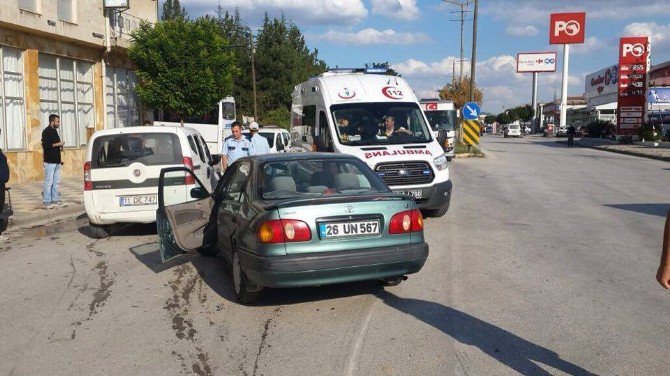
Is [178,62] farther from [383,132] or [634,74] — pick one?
[634,74]

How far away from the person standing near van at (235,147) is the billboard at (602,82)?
49648 mm

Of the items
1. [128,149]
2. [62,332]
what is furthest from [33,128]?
[62,332]

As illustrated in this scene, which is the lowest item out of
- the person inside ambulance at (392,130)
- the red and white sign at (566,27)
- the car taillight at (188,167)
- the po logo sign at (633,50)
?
the car taillight at (188,167)

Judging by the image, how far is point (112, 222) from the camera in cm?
981

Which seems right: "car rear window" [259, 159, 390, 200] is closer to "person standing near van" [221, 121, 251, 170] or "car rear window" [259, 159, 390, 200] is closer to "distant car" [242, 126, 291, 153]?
"person standing near van" [221, 121, 251, 170]

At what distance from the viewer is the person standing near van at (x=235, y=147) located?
42.1 feet

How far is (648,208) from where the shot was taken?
12312mm

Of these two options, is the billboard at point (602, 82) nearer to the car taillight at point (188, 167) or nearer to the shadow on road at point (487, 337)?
the car taillight at point (188, 167)

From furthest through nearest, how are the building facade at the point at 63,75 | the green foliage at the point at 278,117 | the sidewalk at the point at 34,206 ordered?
1. the green foliage at the point at 278,117
2. the building facade at the point at 63,75
3. the sidewalk at the point at 34,206

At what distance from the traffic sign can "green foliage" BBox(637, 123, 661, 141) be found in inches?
732

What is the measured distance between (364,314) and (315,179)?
1.46 meters

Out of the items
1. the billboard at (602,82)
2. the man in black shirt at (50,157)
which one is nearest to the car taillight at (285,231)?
the man in black shirt at (50,157)

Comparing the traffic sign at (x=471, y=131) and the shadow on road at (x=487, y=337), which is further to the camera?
the traffic sign at (x=471, y=131)

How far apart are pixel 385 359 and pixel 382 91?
8.17m
